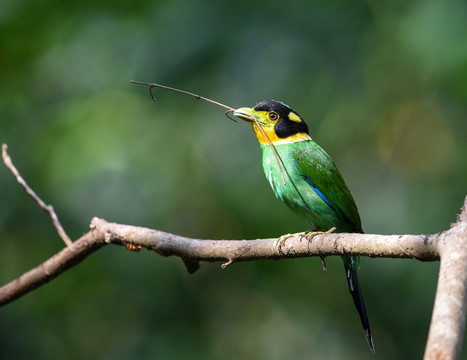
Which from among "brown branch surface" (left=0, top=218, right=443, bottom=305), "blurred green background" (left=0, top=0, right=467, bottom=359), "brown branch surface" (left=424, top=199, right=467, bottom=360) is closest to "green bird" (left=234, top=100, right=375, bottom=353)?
"brown branch surface" (left=0, top=218, right=443, bottom=305)

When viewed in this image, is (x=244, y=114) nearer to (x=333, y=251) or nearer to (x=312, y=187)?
(x=312, y=187)

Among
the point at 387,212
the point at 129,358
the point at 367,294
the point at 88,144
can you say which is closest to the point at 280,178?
the point at 387,212

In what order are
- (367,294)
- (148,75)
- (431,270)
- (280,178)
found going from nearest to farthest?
(280,178)
(431,270)
(367,294)
(148,75)

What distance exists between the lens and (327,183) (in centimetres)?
326

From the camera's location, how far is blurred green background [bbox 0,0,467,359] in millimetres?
4691

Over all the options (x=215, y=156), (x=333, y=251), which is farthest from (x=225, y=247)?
(x=215, y=156)

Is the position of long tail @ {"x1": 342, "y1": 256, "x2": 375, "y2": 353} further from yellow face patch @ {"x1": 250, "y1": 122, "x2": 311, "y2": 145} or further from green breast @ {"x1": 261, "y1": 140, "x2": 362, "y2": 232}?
yellow face patch @ {"x1": 250, "y1": 122, "x2": 311, "y2": 145}

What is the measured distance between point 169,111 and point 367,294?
7.10 feet

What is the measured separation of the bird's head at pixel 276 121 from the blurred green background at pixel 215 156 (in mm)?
1285

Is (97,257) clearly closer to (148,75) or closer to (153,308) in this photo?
(153,308)

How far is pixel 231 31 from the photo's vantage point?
15.8 ft

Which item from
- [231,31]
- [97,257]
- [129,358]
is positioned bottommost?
[129,358]

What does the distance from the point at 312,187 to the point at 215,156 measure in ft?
5.85

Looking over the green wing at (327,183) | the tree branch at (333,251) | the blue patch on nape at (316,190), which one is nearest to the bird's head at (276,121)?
the green wing at (327,183)
